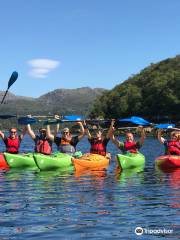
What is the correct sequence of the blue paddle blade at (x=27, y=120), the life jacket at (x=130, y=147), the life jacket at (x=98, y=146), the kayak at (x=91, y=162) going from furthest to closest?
the life jacket at (x=130, y=147), the life jacket at (x=98, y=146), the blue paddle blade at (x=27, y=120), the kayak at (x=91, y=162)

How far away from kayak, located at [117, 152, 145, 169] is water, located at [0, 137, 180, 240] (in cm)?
355

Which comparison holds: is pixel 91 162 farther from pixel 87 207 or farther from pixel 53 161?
pixel 87 207

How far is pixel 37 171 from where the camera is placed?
2039 centimetres

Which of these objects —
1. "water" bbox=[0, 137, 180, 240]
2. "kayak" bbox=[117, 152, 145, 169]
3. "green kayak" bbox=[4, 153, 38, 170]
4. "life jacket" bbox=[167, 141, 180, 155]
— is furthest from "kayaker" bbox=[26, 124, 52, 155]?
"life jacket" bbox=[167, 141, 180, 155]

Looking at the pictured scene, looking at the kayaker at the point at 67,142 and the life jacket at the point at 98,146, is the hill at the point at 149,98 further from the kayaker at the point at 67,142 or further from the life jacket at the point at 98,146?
the kayaker at the point at 67,142

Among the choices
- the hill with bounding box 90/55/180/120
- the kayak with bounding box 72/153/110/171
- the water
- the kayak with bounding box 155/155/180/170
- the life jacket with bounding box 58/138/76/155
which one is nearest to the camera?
the water

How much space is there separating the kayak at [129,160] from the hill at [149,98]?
241ft

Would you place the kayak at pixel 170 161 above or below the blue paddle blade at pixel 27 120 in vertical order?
below

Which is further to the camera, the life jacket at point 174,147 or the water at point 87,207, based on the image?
the life jacket at point 174,147

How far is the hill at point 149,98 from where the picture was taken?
317ft

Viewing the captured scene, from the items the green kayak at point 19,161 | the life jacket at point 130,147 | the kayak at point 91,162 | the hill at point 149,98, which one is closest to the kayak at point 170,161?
the life jacket at point 130,147

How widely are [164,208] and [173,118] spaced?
85978 mm

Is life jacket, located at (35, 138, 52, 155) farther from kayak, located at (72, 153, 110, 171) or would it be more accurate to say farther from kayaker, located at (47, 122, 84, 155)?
kayak, located at (72, 153, 110, 171)

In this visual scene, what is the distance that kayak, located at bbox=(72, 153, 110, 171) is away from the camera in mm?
20344
